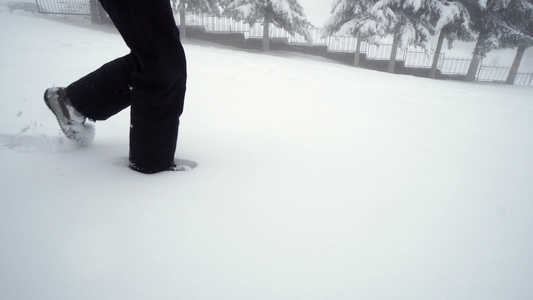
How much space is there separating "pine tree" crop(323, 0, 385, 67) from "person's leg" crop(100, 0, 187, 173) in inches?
473

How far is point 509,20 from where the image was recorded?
471 inches

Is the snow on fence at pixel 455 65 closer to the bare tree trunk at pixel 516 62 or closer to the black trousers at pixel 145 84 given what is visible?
the bare tree trunk at pixel 516 62

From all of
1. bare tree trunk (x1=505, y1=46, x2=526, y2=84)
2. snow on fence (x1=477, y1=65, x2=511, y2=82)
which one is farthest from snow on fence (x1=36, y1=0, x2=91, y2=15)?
snow on fence (x1=477, y1=65, x2=511, y2=82)

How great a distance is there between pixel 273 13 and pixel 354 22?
3.73 metres

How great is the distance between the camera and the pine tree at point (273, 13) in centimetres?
1114

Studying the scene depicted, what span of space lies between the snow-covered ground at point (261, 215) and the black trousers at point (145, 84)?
5.8 inches

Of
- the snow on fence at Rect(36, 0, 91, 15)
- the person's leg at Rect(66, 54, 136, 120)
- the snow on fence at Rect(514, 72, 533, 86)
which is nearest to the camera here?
the person's leg at Rect(66, 54, 136, 120)

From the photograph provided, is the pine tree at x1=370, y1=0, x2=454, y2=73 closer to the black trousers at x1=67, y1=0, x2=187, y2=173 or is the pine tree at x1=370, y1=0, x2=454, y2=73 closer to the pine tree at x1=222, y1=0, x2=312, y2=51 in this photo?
the pine tree at x1=222, y1=0, x2=312, y2=51

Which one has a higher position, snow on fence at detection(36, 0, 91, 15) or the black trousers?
snow on fence at detection(36, 0, 91, 15)

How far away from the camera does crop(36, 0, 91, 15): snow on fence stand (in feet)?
52.2

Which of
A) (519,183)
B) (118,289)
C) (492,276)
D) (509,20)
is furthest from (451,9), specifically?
(118,289)

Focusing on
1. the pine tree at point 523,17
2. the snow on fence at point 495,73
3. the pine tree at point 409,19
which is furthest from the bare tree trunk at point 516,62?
the pine tree at point 409,19

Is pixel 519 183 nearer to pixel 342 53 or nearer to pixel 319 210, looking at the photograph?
pixel 319 210

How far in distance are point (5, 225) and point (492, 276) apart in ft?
4.90
